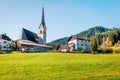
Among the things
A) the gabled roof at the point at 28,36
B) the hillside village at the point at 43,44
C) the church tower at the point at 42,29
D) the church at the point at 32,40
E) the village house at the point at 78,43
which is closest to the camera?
the hillside village at the point at 43,44

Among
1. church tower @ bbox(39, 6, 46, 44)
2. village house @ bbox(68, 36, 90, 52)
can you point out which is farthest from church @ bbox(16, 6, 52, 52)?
village house @ bbox(68, 36, 90, 52)

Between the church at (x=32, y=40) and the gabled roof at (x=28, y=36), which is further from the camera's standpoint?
the gabled roof at (x=28, y=36)

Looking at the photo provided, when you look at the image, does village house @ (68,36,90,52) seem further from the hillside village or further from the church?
the church

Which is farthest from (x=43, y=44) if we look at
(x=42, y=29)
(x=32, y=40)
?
(x=42, y=29)

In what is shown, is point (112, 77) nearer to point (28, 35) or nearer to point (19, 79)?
point (19, 79)

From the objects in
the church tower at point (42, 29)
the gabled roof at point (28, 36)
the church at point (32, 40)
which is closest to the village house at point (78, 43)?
the church at point (32, 40)

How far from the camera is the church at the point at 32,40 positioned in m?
95.1

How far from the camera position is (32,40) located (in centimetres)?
11600

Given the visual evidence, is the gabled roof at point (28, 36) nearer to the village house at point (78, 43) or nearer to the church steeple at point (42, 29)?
the church steeple at point (42, 29)

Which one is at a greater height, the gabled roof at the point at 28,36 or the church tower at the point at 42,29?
the church tower at the point at 42,29

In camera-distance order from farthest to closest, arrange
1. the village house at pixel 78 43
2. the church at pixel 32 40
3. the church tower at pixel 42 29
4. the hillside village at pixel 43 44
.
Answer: the church tower at pixel 42 29 → the village house at pixel 78 43 → the church at pixel 32 40 → the hillside village at pixel 43 44

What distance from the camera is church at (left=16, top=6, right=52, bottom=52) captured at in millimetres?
95062

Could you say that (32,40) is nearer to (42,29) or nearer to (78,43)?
(42,29)

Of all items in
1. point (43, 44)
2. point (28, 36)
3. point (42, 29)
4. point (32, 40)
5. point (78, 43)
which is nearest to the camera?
point (28, 36)
